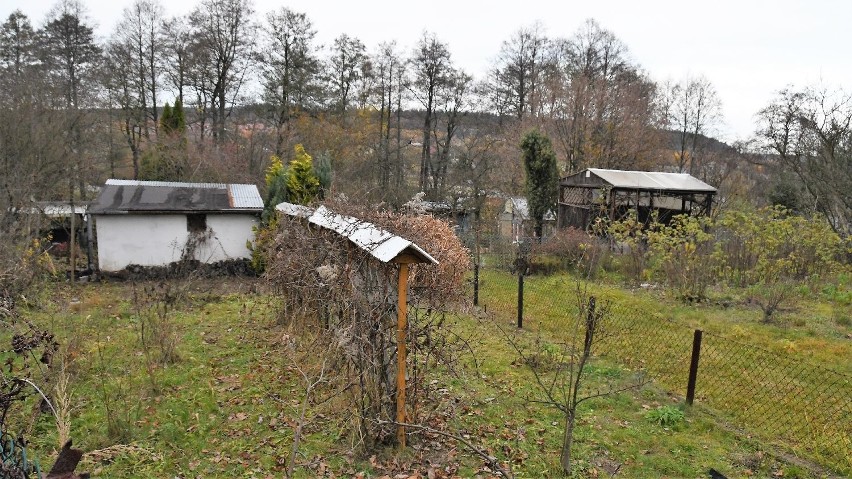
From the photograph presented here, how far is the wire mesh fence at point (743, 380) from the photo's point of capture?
5.05 metres

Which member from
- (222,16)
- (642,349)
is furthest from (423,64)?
(642,349)

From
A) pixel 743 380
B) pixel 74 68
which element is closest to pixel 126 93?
pixel 74 68

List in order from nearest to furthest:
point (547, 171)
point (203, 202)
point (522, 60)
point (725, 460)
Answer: point (725, 460) → point (203, 202) → point (547, 171) → point (522, 60)

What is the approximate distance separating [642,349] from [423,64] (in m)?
22.3

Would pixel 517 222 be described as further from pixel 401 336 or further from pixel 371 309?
pixel 401 336

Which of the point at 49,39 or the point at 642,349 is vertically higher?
the point at 49,39

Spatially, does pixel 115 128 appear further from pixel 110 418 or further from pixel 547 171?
pixel 110 418

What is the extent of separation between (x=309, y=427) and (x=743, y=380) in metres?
5.42

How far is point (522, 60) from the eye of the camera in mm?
29359

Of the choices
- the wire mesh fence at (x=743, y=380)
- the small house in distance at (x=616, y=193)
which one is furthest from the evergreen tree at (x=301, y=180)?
the small house in distance at (x=616, y=193)

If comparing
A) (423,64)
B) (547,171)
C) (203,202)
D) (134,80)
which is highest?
(423,64)

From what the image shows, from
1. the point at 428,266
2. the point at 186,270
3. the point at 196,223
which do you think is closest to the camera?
the point at 428,266

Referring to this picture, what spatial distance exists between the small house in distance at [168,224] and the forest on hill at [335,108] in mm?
4762

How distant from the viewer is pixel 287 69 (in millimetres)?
25000
